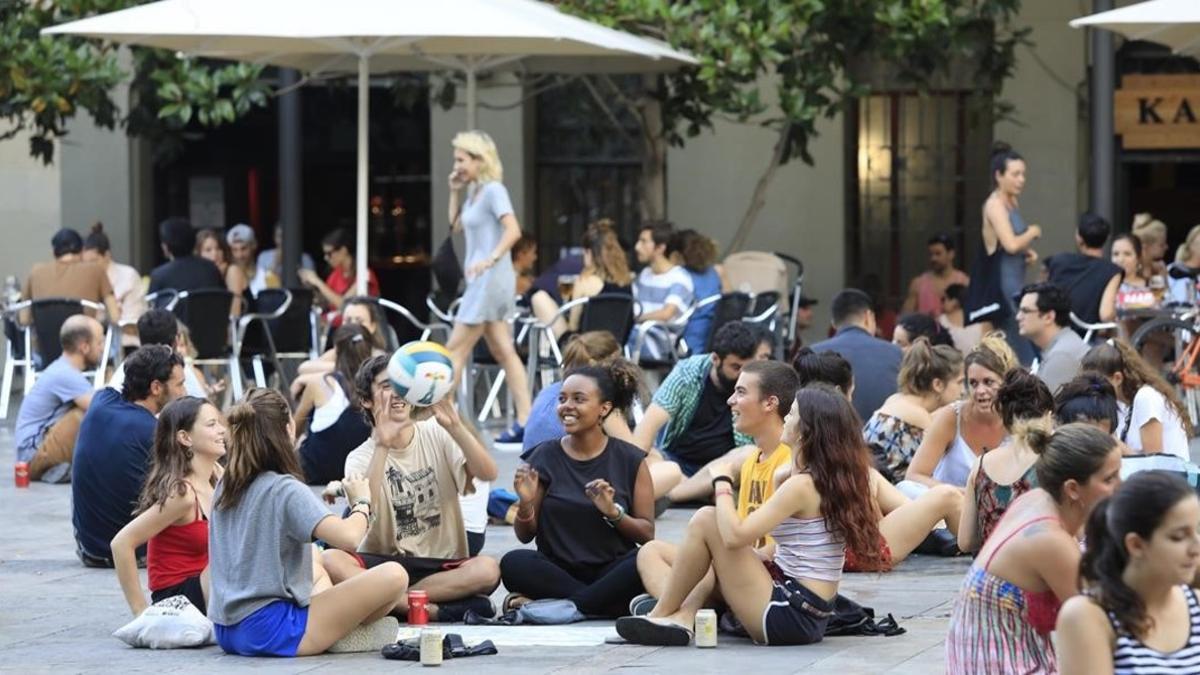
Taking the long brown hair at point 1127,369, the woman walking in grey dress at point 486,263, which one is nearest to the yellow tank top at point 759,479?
the long brown hair at point 1127,369

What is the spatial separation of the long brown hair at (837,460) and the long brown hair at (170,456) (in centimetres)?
228

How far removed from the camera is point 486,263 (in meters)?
14.7

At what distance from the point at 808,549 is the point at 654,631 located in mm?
635

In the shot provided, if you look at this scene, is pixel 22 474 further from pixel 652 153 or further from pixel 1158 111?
pixel 1158 111

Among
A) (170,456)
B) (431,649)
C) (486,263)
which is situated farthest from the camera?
(486,263)

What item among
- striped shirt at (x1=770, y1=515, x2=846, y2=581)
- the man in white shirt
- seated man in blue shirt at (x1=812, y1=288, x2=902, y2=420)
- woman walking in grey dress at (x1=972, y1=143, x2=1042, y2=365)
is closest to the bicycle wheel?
woman walking in grey dress at (x1=972, y1=143, x2=1042, y2=365)

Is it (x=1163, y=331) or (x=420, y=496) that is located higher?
(x=1163, y=331)

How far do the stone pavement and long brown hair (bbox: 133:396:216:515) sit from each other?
0.58 meters

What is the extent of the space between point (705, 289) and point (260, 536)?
27.7ft

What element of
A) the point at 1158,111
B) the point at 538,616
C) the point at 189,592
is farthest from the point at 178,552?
the point at 1158,111

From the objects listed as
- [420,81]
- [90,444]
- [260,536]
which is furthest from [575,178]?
[260,536]

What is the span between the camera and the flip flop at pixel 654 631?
8.41m

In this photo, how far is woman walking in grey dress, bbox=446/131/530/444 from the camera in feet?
48.2

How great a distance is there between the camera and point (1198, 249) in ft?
54.9
